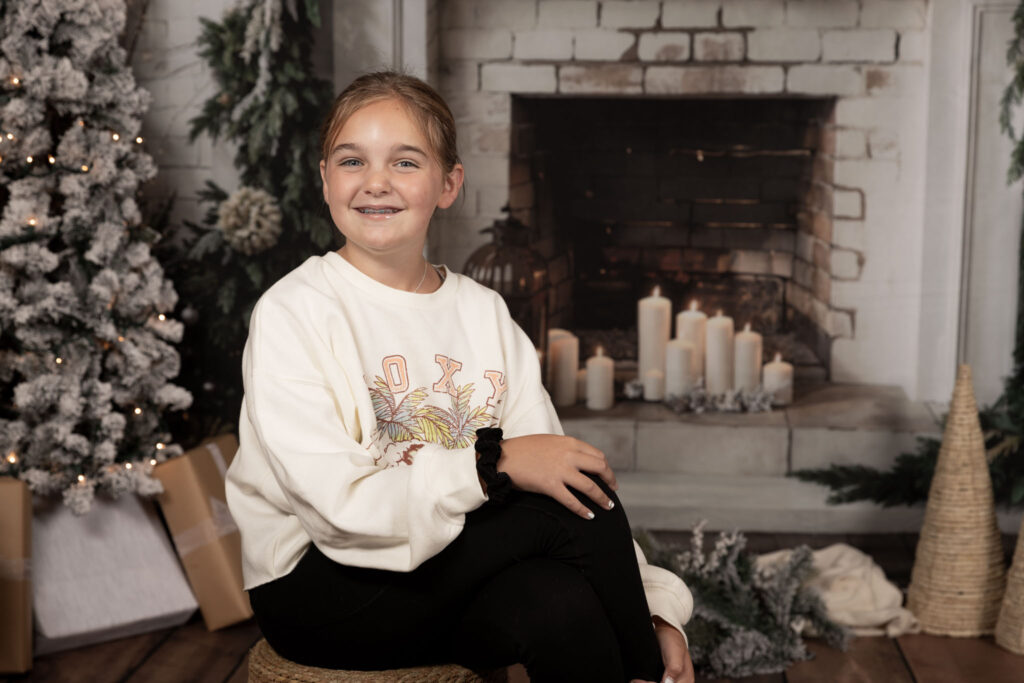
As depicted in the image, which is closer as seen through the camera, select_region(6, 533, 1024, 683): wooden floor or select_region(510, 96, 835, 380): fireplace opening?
select_region(6, 533, 1024, 683): wooden floor

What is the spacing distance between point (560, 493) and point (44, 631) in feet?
4.32

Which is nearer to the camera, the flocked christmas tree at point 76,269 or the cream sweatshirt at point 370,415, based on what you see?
the cream sweatshirt at point 370,415

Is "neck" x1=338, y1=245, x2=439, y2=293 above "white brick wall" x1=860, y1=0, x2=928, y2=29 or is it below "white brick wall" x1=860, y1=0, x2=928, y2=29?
below

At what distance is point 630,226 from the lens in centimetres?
282

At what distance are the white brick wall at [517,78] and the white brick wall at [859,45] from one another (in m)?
0.66

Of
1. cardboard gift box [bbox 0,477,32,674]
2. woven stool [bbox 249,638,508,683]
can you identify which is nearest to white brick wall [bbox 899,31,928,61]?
woven stool [bbox 249,638,508,683]

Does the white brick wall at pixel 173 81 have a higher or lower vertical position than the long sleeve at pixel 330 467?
higher

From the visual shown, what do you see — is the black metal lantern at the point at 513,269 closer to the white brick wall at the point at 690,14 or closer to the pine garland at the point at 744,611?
the white brick wall at the point at 690,14

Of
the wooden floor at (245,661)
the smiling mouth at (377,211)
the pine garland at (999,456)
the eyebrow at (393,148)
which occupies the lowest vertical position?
the wooden floor at (245,661)

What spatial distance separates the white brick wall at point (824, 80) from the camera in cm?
265

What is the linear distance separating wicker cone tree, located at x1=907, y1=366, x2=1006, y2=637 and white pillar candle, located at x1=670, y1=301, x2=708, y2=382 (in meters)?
0.75

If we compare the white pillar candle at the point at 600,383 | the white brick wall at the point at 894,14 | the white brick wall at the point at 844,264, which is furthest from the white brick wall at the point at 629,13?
the white pillar candle at the point at 600,383

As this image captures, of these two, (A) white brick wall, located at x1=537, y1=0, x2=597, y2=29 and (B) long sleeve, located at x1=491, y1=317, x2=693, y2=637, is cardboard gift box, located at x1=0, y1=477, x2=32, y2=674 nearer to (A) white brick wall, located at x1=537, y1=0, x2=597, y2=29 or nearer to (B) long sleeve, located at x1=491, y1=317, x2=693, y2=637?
(B) long sleeve, located at x1=491, y1=317, x2=693, y2=637

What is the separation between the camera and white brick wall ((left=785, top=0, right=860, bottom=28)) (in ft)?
8.59
